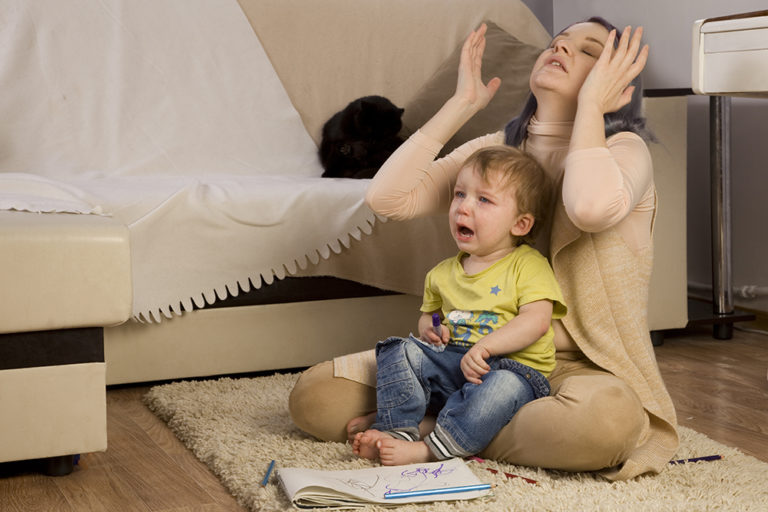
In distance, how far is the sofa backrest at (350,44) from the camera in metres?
2.61

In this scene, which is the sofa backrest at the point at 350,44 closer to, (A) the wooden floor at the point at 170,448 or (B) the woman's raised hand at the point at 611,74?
(A) the wooden floor at the point at 170,448

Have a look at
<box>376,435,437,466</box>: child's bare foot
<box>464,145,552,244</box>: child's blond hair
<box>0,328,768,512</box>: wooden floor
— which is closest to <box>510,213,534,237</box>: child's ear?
<box>464,145,552,244</box>: child's blond hair

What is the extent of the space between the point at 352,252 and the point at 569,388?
32.8 inches

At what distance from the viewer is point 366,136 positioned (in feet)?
7.45

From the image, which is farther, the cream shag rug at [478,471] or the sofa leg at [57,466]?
the sofa leg at [57,466]

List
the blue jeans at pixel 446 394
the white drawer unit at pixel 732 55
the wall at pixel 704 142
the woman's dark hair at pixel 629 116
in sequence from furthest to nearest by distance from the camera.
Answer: the wall at pixel 704 142 < the white drawer unit at pixel 732 55 < the woman's dark hair at pixel 629 116 < the blue jeans at pixel 446 394

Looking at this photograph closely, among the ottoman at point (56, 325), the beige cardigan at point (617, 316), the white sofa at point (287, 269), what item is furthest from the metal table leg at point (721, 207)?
the ottoman at point (56, 325)

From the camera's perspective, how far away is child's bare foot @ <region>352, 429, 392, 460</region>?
4.22 ft

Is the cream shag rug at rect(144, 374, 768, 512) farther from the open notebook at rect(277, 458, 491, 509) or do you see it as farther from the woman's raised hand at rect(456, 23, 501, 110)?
the woman's raised hand at rect(456, 23, 501, 110)

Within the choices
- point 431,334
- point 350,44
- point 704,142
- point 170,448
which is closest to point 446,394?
point 431,334

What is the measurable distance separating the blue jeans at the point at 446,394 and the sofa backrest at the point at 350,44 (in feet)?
4.40

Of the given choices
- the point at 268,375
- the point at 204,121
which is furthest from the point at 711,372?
the point at 204,121

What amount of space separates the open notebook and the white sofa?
338 mm

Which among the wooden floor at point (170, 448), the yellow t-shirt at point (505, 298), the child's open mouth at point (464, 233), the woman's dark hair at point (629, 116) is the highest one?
the woman's dark hair at point (629, 116)
